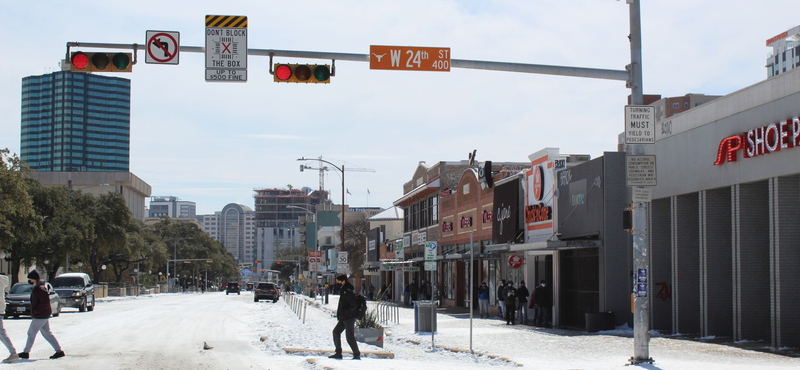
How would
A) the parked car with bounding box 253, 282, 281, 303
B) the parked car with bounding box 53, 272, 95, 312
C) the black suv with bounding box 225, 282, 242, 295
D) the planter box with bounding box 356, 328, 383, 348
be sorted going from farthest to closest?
the black suv with bounding box 225, 282, 242, 295 → the parked car with bounding box 253, 282, 281, 303 → the parked car with bounding box 53, 272, 95, 312 → the planter box with bounding box 356, 328, 383, 348

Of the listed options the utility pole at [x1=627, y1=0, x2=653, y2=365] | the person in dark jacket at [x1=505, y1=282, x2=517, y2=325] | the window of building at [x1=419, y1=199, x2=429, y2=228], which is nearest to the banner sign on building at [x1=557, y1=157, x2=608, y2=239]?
the person in dark jacket at [x1=505, y1=282, x2=517, y2=325]

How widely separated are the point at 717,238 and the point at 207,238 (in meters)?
130

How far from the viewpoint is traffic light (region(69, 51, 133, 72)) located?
1337 cm

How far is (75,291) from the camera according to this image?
37344 millimetres

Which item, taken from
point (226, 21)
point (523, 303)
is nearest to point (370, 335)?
point (226, 21)

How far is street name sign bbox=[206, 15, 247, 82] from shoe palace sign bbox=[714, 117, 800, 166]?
11788mm

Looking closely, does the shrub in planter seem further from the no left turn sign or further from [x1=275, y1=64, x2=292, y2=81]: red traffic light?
the no left turn sign

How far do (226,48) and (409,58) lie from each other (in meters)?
3.26

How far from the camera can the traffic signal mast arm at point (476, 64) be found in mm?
13656

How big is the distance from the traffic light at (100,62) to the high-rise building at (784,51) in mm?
137970

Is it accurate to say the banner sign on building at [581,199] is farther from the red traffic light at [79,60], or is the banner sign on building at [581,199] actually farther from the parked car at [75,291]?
the parked car at [75,291]

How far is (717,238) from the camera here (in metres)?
20.7

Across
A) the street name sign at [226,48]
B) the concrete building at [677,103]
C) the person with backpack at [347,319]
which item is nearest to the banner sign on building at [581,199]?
the person with backpack at [347,319]

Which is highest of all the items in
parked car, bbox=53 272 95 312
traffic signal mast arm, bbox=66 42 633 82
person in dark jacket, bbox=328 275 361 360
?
traffic signal mast arm, bbox=66 42 633 82
